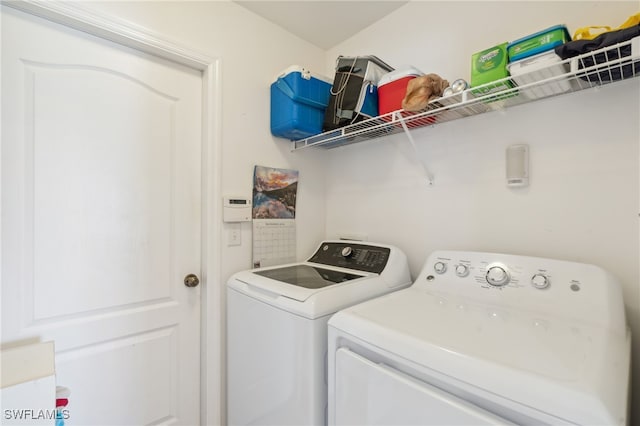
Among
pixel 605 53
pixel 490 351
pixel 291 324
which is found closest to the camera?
pixel 490 351

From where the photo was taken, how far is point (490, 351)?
0.71 metres

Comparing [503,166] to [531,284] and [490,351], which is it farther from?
[490,351]

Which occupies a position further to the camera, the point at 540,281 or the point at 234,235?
the point at 234,235

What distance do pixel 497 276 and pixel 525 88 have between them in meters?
0.69

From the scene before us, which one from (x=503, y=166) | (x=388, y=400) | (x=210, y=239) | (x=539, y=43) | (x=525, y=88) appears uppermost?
(x=539, y=43)

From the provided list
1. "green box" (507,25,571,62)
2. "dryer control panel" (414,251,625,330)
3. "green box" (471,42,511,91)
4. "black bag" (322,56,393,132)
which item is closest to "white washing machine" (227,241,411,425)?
"dryer control panel" (414,251,625,330)

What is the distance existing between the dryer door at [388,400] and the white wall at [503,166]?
834 mm

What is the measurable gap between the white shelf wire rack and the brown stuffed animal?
0.12ft

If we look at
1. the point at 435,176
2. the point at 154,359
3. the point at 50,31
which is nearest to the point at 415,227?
the point at 435,176

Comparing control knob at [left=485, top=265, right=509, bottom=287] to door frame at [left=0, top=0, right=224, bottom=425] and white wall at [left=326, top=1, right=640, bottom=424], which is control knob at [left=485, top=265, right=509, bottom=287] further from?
door frame at [left=0, top=0, right=224, bottom=425]

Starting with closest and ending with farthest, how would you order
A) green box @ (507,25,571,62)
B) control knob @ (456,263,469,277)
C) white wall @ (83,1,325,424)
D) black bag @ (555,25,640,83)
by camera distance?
black bag @ (555,25,640,83)
green box @ (507,25,571,62)
control knob @ (456,263,469,277)
white wall @ (83,1,325,424)

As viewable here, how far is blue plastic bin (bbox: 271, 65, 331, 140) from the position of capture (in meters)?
1.62

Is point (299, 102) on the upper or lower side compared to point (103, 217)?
upper

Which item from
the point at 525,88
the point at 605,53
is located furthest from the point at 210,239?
the point at 605,53
